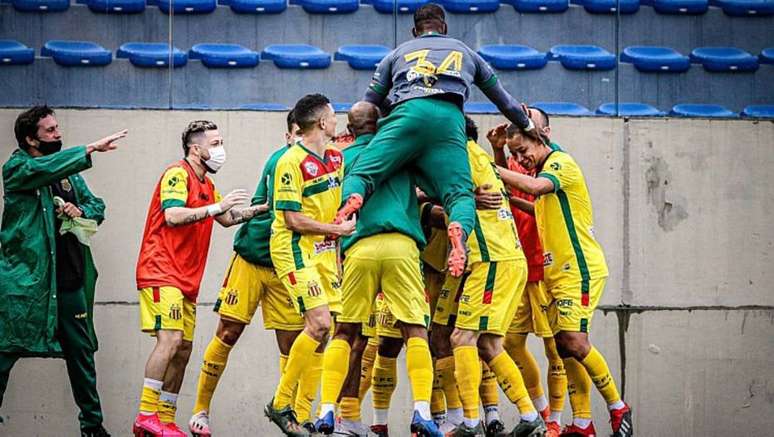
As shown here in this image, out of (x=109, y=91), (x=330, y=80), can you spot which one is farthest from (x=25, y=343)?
(x=330, y=80)

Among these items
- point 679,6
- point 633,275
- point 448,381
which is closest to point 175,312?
point 448,381

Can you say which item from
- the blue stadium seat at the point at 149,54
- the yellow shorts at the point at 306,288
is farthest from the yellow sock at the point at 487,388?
the blue stadium seat at the point at 149,54

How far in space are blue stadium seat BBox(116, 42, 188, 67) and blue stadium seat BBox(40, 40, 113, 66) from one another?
0.43 feet

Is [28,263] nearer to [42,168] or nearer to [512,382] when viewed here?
[42,168]

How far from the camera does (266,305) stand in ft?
33.2

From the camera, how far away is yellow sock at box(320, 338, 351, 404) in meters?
8.71

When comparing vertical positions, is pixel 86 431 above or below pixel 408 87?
below

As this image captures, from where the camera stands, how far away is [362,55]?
1181 centimetres

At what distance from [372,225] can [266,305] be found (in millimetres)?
1643

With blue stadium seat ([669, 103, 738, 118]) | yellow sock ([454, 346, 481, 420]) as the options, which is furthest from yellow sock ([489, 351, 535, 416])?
blue stadium seat ([669, 103, 738, 118])

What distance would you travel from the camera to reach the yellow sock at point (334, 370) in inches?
343

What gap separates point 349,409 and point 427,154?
1868mm

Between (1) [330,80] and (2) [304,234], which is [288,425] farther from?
(1) [330,80]

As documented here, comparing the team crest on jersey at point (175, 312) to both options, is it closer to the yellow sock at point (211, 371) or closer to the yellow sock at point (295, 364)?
the yellow sock at point (211, 371)
